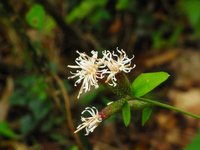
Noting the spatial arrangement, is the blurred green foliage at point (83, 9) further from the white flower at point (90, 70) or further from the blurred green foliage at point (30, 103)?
the white flower at point (90, 70)

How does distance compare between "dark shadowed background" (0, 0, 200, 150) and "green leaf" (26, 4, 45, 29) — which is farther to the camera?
"dark shadowed background" (0, 0, 200, 150)

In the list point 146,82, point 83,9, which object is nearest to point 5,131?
point 83,9

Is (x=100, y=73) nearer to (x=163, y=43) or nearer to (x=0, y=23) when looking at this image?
(x=0, y=23)

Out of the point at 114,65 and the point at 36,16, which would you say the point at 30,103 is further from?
the point at 114,65

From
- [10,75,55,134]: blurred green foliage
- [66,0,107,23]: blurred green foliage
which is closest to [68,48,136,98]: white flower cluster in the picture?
[10,75,55,134]: blurred green foliage

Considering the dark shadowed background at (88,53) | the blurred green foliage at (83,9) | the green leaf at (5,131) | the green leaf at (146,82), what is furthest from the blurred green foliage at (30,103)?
the green leaf at (146,82)

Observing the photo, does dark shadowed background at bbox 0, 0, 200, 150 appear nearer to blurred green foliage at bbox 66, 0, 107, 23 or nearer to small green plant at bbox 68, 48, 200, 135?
blurred green foliage at bbox 66, 0, 107, 23

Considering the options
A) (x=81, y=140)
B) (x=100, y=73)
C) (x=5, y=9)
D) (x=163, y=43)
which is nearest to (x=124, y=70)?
(x=100, y=73)
